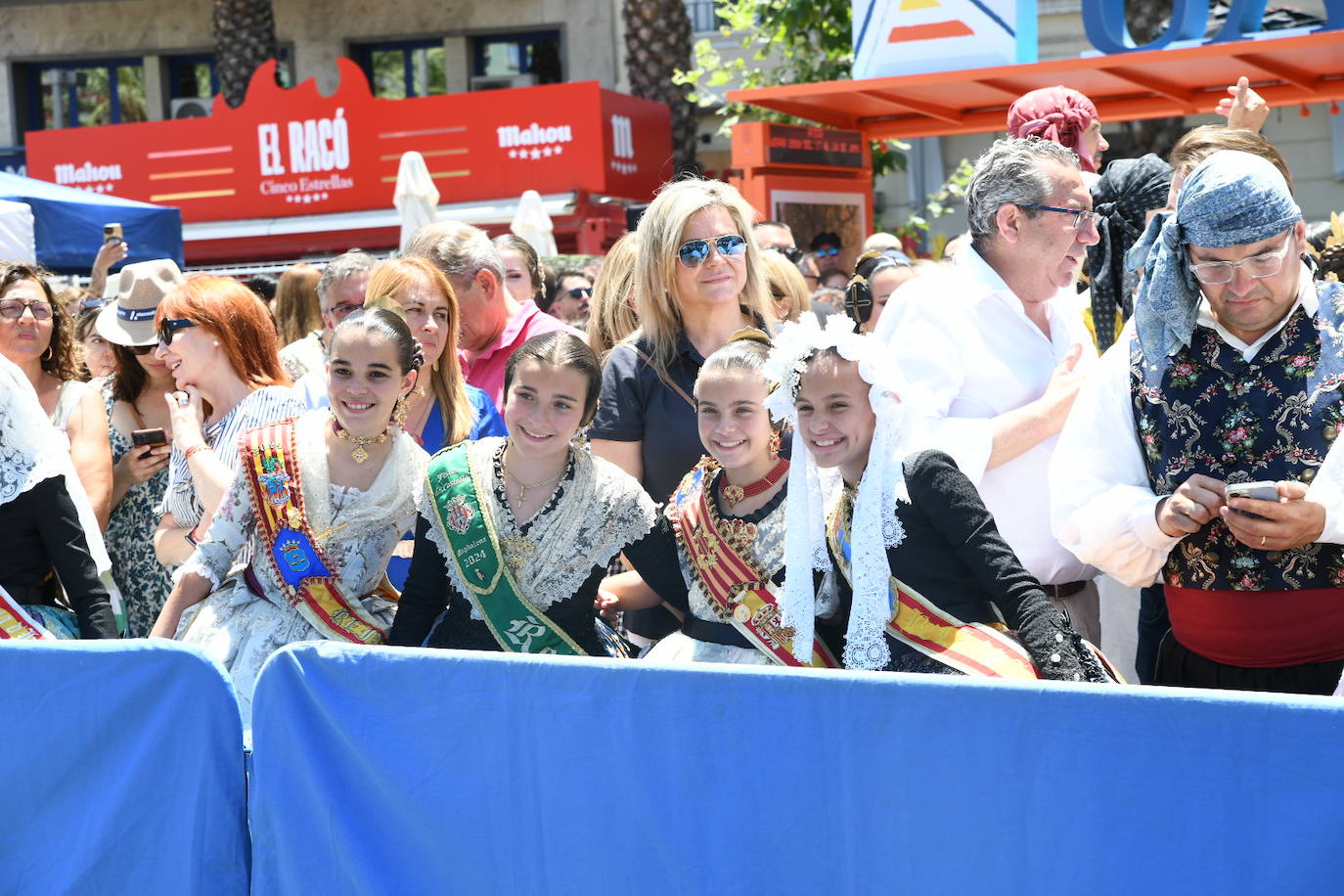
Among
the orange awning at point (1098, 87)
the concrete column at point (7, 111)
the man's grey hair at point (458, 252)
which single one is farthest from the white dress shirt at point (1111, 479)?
the concrete column at point (7, 111)

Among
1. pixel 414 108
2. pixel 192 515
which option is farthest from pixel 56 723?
A: pixel 414 108

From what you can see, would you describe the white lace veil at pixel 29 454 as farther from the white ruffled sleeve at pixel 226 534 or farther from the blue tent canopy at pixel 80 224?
the blue tent canopy at pixel 80 224

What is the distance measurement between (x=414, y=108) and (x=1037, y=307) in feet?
44.9

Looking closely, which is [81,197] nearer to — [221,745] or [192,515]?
[192,515]

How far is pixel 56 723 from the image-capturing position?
2871mm

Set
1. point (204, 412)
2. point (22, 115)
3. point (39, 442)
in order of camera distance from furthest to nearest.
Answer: point (22, 115)
point (204, 412)
point (39, 442)

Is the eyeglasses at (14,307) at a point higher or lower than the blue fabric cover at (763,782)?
higher

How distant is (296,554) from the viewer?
3.49 meters

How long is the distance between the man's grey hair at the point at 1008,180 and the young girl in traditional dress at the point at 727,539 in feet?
2.10

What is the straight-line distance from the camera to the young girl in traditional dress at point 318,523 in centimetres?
347

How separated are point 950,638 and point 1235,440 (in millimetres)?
659

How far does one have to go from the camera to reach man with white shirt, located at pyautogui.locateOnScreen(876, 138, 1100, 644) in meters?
3.43

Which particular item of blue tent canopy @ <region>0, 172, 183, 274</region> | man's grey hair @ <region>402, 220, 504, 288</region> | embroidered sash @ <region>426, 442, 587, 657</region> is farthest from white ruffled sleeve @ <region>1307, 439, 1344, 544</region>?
blue tent canopy @ <region>0, 172, 183, 274</region>

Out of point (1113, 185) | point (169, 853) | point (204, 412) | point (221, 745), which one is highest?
point (1113, 185)
